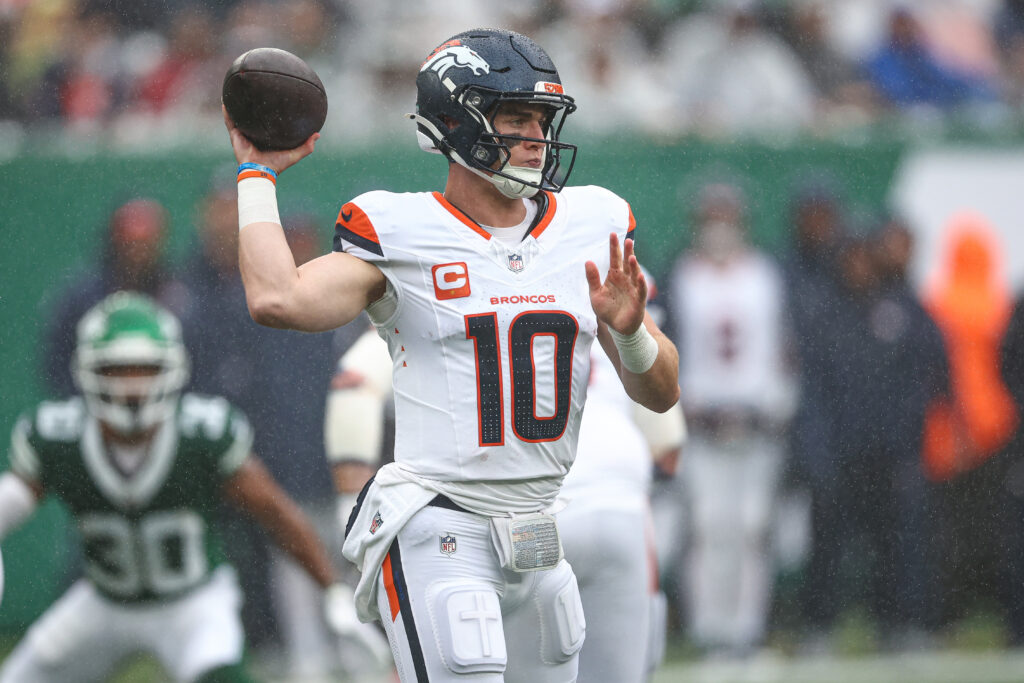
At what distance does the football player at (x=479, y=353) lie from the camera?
289cm

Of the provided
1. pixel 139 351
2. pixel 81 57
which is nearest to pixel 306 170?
pixel 81 57

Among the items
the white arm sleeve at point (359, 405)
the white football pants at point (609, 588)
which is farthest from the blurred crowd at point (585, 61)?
the white football pants at point (609, 588)

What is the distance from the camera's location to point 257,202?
282cm

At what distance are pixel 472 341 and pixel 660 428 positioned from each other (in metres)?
1.51

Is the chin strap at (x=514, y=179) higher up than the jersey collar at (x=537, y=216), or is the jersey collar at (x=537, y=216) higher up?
the chin strap at (x=514, y=179)

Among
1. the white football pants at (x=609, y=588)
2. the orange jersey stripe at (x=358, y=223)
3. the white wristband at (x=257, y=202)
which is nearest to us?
the white wristband at (x=257, y=202)

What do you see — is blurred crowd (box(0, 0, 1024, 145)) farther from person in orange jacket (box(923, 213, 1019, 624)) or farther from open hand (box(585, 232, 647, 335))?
open hand (box(585, 232, 647, 335))

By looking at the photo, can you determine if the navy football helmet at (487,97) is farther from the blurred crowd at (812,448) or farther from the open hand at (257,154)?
the blurred crowd at (812,448)

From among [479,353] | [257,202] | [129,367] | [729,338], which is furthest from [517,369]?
[729,338]

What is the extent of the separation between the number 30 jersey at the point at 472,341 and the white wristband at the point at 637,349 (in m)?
0.11

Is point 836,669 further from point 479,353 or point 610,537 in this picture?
point 479,353

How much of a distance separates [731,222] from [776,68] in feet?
4.72

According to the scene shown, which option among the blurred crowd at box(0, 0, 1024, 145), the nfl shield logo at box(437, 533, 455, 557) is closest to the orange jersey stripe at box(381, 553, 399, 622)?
the nfl shield logo at box(437, 533, 455, 557)

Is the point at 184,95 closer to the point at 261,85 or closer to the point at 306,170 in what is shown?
the point at 306,170
